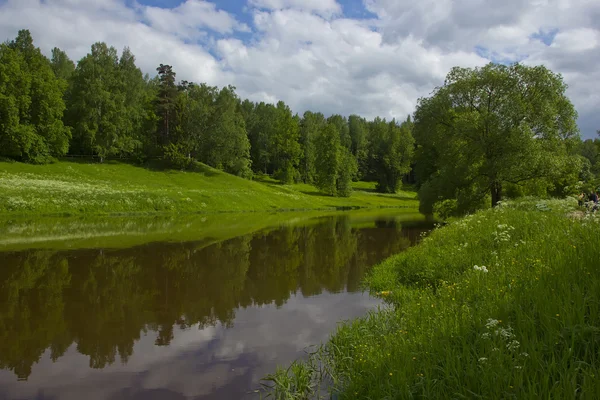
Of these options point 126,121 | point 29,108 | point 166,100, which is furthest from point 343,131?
point 29,108

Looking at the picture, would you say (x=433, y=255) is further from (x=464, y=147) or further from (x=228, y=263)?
(x=464, y=147)

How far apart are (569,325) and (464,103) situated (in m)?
32.3

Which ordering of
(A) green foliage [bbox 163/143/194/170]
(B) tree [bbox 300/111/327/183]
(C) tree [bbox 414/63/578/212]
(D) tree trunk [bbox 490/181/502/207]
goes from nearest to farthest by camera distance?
(C) tree [bbox 414/63/578/212] → (D) tree trunk [bbox 490/181/502/207] → (A) green foliage [bbox 163/143/194/170] → (B) tree [bbox 300/111/327/183]

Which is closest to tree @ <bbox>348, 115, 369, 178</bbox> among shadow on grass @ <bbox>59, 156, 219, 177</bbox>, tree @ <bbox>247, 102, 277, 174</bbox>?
tree @ <bbox>247, 102, 277, 174</bbox>

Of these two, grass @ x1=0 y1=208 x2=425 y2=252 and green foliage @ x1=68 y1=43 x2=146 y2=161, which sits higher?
green foliage @ x1=68 y1=43 x2=146 y2=161

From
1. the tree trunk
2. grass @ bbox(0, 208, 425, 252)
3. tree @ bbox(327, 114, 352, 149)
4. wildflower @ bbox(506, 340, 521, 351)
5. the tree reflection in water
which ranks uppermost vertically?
tree @ bbox(327, 114, 352, 149)

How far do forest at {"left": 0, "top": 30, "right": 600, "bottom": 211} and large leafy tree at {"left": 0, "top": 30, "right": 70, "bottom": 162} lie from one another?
0.51ft

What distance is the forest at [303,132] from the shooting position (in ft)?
98.4

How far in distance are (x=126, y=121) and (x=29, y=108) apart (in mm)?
13733

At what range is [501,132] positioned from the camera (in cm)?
2969

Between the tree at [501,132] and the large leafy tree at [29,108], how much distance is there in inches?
1996

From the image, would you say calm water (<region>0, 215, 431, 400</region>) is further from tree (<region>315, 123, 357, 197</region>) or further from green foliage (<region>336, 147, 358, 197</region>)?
green foliage (<region>336, 147, 358, 197</region>)

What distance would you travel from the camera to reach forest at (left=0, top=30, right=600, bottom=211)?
30000mm

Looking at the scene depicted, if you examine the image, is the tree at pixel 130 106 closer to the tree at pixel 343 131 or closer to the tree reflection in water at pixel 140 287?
the tree reflection in water at pixel 140 287
